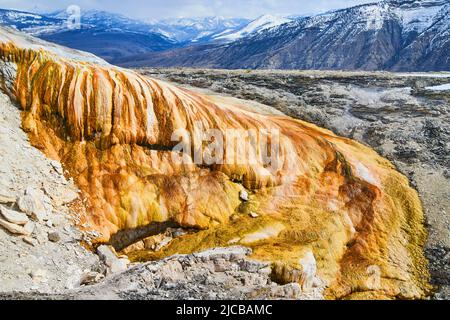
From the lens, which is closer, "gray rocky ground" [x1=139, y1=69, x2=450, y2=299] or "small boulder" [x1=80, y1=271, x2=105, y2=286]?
"small boulder" [x1=80, y1=271, x2=105, y2=286]

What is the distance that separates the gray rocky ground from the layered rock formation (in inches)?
54.9

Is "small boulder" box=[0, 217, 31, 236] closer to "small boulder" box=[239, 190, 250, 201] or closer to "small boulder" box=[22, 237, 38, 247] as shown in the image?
"small boulder" box=[22, 237, 38, 247]

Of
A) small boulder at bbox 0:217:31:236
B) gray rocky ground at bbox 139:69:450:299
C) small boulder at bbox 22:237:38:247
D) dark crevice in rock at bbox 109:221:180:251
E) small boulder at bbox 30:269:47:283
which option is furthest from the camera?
gray rocky ground at bbox 139:69:450:299

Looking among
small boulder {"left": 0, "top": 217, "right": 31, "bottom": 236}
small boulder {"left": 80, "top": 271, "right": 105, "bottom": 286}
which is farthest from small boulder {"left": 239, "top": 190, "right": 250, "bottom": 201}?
small boulder {"left": 0, "top": 217, "right": 31, "bottom": 236}

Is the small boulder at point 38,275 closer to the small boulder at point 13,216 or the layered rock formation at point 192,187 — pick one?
the small boulder at point 13,216

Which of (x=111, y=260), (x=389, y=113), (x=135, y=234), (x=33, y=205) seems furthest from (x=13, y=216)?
(x=389, y=113)

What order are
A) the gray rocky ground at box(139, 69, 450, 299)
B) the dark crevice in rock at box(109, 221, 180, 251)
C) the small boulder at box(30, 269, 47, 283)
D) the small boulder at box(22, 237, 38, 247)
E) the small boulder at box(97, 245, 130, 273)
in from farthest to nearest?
the gray rocky ground at box(139, 69, 450, 299) → the dark crevice in rock at box(109, 221, 180, 251) → the small boulder at box(97, 245, 130, 273) → the small boulder at box(22, 237, 38, 247) → the small boulder at box(30, 269, 47, 283)

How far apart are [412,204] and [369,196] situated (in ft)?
9.85

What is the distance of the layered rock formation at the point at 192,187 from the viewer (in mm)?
23219

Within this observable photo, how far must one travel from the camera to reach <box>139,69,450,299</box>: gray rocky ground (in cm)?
2834

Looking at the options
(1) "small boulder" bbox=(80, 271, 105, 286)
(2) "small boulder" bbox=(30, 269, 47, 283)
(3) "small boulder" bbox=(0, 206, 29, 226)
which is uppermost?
(3) "small boulder" bbox=(0, 206, 29, 226)

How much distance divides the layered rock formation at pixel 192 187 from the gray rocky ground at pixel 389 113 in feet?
4.58

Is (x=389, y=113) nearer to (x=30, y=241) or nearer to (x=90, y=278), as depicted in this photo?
(x=90, y=278)

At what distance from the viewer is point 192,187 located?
25.7m
